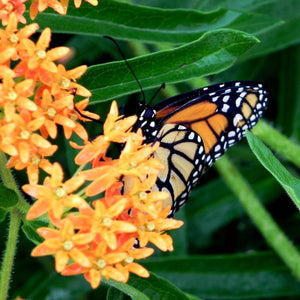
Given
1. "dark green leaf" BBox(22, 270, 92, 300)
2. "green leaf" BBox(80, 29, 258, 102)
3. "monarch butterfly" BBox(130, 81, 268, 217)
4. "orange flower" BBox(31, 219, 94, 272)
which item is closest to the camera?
"orange flower" BBox(31, 219, 94, 272)

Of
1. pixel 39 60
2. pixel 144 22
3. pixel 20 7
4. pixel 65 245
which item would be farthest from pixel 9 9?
pixel 65 245

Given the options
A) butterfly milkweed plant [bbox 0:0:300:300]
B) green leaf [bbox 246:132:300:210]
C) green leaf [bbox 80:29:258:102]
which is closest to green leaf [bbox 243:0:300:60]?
butterfly milkweed plant [bbox 0:0:300:300]

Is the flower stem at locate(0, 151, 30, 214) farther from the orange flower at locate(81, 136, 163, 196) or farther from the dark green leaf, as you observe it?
the dark green leaf

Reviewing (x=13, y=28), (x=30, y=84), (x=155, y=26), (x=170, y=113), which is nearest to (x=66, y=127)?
(x=30, y=84)

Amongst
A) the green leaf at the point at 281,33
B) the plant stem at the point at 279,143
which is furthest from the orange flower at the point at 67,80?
the green leaf at the point at 281,33

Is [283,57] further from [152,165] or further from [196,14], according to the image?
[152,165]

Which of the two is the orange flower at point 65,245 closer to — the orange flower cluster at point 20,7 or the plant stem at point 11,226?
the plant stem at point 11,226

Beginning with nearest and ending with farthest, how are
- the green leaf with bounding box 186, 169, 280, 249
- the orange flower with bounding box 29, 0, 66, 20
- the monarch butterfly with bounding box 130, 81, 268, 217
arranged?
1. the orange flower with bounding box 29, 0, 66, 20
2. the monarch butterfly with bounding box 130, 81, 268, 217
3. the green leaf with bounding box 186, 169, 280, 249
